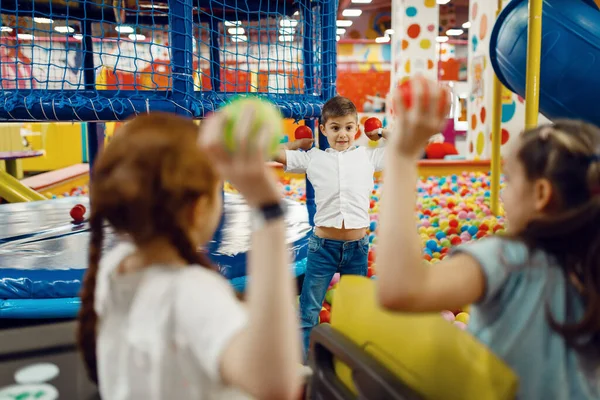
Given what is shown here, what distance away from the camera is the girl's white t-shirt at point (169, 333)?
52cm

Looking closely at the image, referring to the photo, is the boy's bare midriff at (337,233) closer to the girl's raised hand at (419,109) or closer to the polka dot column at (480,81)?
the girl's raised hand at (419,109)

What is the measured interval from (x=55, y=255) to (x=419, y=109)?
5.51 ft

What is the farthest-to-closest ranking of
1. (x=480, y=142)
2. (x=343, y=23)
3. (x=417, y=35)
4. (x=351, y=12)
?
(x=343, y=23), (x=351, y=12), (x=417, y=35), (x=480, y=142)

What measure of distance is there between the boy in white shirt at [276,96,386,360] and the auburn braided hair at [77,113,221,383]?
1.09 m

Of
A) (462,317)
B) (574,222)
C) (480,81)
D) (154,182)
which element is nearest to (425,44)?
(480,81)

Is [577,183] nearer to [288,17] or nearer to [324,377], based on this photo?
[324,377]

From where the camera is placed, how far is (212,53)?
309 centimetres

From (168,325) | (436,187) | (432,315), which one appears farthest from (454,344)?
(436,187)

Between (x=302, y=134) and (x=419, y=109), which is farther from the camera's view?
(x=302, y=134)

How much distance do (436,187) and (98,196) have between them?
4.51 meters

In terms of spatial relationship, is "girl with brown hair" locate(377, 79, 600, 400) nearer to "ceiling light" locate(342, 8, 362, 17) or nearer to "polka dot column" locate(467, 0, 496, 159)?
"polka dot column" locate(467, 0, 496, 159)

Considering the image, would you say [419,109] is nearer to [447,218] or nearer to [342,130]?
[342,130]

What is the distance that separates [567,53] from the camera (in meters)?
2.72

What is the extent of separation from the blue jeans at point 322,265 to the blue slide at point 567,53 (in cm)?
165
